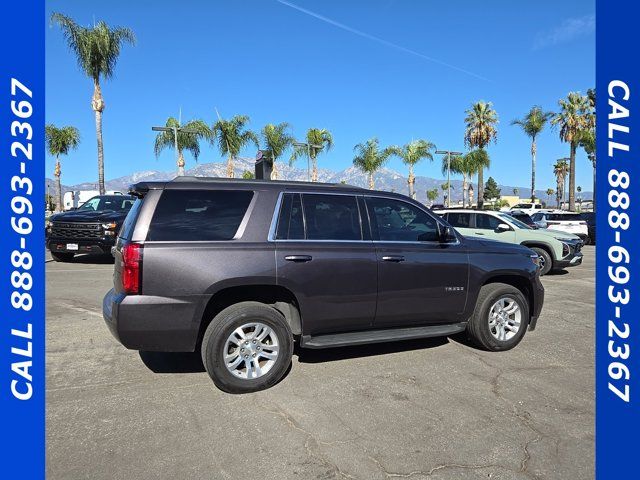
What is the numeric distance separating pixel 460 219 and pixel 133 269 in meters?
10.1

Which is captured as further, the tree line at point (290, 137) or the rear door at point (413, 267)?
the tree line at point (290, 137)

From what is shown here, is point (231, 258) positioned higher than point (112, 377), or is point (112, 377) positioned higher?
point (231, 258)

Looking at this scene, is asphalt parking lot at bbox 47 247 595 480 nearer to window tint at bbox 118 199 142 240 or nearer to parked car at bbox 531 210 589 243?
window tint at bbox 118 199 142 240

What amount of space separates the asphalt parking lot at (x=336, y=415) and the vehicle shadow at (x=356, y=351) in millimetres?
25

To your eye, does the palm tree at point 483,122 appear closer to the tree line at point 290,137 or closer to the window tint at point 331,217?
the tree line at point 290,137

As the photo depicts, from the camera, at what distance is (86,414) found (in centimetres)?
338

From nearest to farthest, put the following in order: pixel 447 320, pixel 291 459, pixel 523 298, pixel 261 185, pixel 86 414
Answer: pixel 291 459 < pixel 86 414 < pixel 261 185 < pixel 447 320 < pixel 523 298

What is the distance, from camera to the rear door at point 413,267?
14.3 ft

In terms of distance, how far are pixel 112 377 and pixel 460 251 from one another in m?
3.84

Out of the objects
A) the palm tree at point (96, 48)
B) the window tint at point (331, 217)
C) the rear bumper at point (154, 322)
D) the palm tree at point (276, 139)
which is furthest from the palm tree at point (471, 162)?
the rear bumper at point (154, 322)

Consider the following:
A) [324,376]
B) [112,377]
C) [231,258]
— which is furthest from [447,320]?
[112,377]

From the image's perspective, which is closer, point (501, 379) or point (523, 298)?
point (501, 379)

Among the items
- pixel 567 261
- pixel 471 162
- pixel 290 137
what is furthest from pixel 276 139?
pixel 567 261
